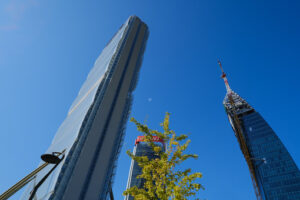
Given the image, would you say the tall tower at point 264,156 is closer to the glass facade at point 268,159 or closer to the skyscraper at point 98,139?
the glass facade at point 268,159

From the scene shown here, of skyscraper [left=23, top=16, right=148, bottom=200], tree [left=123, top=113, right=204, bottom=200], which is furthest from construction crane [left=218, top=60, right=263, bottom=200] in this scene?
tree [left=123, top=113, right=204, bottom=200]

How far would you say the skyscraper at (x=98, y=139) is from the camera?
52.7 metres

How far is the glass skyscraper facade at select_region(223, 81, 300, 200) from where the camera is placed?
91619mm

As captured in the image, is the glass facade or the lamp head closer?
the lamp head

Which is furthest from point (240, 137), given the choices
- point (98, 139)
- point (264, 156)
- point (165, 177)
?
point (165, 177)

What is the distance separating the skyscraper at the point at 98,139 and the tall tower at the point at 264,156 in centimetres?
7882

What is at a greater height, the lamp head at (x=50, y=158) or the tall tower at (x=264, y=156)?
the tall tower at (x=264, y=156)

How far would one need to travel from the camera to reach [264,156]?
105562 millimetres

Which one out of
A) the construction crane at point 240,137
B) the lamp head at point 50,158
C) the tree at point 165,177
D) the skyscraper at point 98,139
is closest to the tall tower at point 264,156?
the construction crane at point 240,137

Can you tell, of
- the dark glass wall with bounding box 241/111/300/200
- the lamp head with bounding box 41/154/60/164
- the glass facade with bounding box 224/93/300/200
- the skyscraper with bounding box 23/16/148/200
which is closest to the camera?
the lamp head with bounding box 41/154/60/164

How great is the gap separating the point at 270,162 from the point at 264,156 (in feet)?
15.3

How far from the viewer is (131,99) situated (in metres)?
78.8

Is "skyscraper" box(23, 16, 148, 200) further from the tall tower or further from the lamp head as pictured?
the tall tower

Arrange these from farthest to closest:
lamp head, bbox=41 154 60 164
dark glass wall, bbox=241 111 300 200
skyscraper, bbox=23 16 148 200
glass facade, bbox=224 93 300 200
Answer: glass facade, bbox=224 93 300 200
dark glass wall, bbox=241 111 300 200
skyscraper, bbox=23 16 148 200
lamp head, bbox=41 154 60 164
